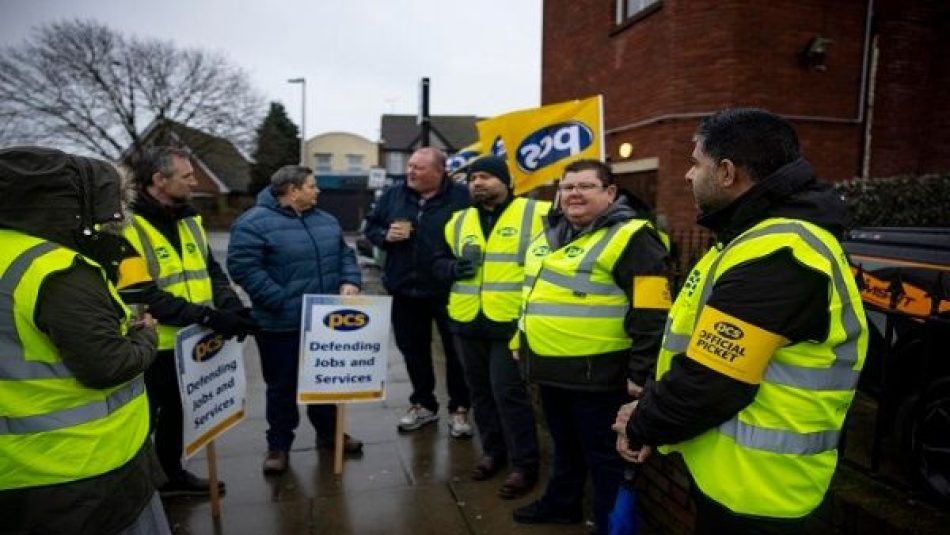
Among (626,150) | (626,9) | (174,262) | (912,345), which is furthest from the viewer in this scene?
(626,9)

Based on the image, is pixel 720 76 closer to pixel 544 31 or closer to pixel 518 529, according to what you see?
pixel 544 31

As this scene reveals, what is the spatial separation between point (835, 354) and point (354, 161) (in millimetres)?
60677

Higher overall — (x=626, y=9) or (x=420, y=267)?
(x=626, y=9)

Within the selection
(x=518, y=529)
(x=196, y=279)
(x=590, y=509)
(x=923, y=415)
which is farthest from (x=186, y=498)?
(x=923, y=415)

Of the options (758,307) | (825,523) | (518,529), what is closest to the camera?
(758,307)

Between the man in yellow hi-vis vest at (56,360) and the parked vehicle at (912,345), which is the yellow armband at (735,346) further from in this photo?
the man in yellow hi-vis vest at (56,360)

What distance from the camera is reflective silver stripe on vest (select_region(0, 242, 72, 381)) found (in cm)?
176

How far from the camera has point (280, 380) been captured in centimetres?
401

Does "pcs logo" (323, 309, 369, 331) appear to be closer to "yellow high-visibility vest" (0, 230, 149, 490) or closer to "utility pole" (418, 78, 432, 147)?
"yellow high-visibility vest" (0, 230, 149, 490)

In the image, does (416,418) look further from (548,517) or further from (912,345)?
(912,345)

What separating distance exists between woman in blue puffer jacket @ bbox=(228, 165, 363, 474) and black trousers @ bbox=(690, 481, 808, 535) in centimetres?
284

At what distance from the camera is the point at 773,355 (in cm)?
167

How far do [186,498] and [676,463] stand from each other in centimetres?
282

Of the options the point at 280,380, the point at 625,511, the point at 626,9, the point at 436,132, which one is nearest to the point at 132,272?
the point at 280,380
